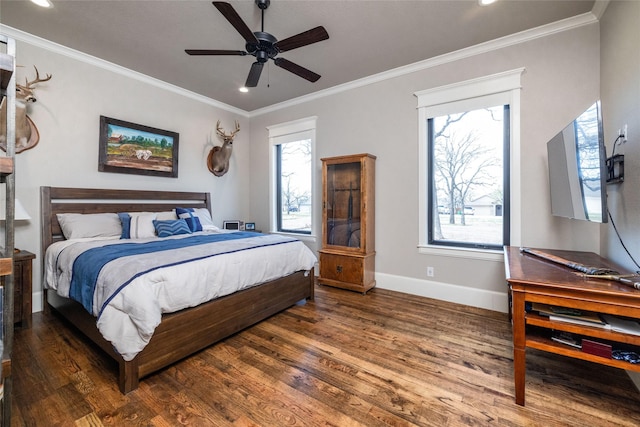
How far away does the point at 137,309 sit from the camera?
1.70 meters

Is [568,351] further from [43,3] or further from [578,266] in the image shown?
[43,3]

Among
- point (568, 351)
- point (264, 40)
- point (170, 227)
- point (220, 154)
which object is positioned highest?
point (264, 40)

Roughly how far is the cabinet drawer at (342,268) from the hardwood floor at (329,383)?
38.2 inches

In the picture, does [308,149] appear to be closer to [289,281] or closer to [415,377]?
[289,281]

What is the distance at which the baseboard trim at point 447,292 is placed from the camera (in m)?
2.95

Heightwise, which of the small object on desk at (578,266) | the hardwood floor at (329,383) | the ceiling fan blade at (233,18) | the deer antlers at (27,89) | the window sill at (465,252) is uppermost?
the ceiling fan blade at (233,18)

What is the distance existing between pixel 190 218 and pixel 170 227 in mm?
331

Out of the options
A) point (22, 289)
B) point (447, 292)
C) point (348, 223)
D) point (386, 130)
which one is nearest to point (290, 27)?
point (386, 130)

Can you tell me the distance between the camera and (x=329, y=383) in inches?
70.8

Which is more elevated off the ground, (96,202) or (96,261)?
(96,202)

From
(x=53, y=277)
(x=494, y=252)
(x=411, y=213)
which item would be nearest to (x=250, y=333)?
(x=53, y=277)

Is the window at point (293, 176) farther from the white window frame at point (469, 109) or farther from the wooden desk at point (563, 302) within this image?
the wooden desk at point (563, 302)

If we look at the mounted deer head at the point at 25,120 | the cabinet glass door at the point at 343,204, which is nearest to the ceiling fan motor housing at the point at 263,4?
the cabinet glass door at the point at 343,204

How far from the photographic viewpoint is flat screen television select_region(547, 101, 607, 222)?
1.62 metres
